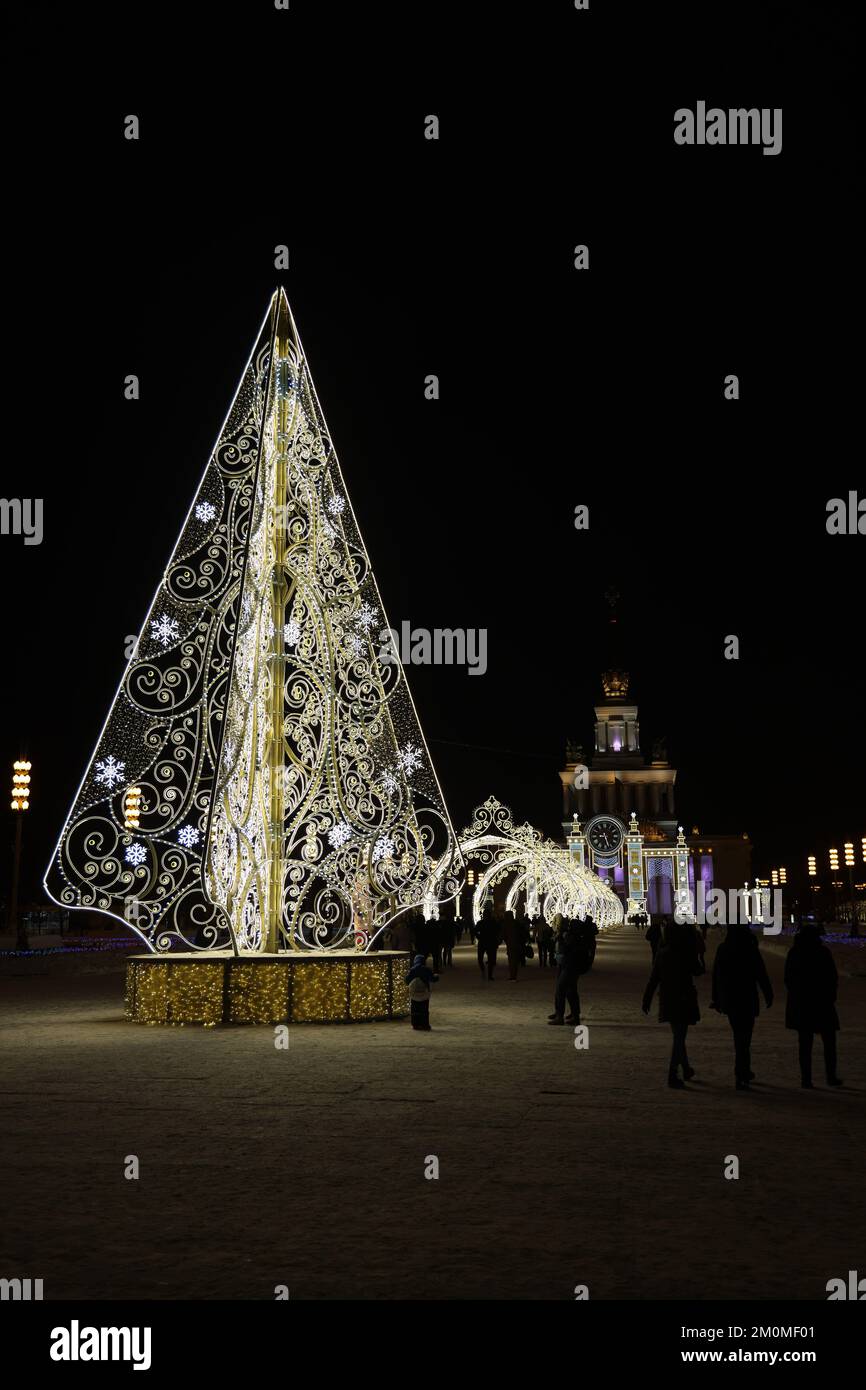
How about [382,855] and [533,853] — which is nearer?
[382,855]

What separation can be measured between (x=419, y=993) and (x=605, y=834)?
3820 inches

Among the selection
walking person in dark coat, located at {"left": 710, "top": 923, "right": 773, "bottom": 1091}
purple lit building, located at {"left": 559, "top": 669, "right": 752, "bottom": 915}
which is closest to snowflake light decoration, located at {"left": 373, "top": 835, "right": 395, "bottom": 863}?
walking person in dark coat, located at {"left": 710, "top": 923, "right": 773, "bottom": 1091}

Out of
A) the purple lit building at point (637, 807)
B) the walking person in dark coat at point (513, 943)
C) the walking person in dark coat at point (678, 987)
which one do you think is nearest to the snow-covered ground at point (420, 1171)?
the walking person in dark coat at point (678, 987)

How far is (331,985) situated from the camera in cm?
1606

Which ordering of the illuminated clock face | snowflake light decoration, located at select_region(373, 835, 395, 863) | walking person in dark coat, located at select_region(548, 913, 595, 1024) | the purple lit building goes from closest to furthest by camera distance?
walking person in dark coat, located at select_region(548, 913, 595, 1024) → snowflake light decoration, located at select_region(373, 835, 395, 863) → the illuminated clock face → the purple lit building

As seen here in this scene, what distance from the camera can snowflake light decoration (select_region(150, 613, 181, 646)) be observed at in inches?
666

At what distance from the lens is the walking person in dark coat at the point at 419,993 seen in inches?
605

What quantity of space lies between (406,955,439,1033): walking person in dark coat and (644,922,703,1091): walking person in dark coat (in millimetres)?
4253

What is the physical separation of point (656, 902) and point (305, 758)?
100209 mm

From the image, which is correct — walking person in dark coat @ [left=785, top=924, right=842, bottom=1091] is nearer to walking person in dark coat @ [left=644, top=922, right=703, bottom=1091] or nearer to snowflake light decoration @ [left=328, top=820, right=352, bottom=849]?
walking person in dark coat @ [left=644, top=922, right=703, bottom=1091]

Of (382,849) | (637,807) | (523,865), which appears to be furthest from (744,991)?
(637,807)

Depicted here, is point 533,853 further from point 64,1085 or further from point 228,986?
point 64,1085

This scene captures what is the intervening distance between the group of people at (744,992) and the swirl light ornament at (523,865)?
1969 centimetres

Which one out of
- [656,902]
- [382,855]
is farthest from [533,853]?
[656,902]
